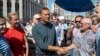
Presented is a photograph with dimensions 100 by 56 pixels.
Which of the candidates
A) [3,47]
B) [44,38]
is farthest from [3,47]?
[44,38]

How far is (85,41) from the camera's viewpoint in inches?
322

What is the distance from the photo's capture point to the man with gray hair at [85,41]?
8156 mm

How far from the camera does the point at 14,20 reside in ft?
27.3

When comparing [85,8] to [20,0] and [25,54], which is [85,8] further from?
[20,0]

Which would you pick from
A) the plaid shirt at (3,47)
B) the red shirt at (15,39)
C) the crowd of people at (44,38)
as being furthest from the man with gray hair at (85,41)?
the plaid shirt at (3,47)

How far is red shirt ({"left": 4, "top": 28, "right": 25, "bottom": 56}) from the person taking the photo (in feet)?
27.9

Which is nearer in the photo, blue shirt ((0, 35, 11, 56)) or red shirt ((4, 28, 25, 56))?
blue shirt ((0, 35, 11, 56))

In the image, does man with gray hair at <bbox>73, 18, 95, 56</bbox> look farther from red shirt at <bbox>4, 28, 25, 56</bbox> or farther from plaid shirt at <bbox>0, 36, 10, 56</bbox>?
plaid shirt at <bbox>0, 36, 10, 56</bbox>

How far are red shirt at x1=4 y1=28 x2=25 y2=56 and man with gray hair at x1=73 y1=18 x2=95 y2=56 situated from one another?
1140 millimetres

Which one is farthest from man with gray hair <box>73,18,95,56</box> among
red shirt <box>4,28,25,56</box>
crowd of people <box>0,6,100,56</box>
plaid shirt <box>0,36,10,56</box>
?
plaid shirt <box>0,36,10,56</box>

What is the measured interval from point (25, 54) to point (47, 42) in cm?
113

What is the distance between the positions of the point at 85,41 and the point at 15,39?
1.43 metres

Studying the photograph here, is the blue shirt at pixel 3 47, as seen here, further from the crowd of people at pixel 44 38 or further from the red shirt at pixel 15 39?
the red shirt at pixel 15 39

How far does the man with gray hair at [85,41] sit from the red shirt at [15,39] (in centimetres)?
114
